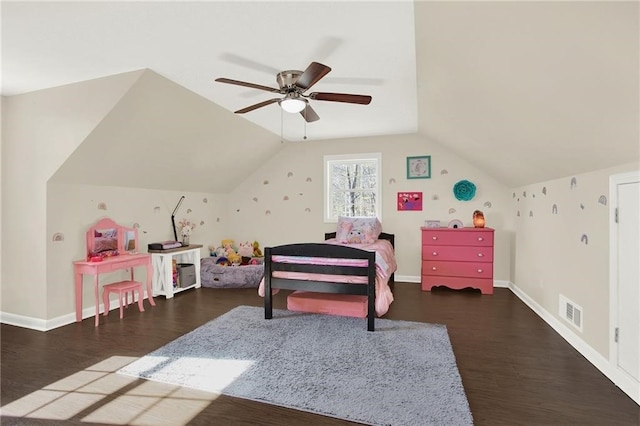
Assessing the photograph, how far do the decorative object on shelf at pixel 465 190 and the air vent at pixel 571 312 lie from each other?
2186 millimetres

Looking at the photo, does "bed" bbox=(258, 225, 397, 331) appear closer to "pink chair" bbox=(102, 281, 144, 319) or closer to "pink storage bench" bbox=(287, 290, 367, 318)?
"pink storage bench" bbox=(287, 290, 367, 318)

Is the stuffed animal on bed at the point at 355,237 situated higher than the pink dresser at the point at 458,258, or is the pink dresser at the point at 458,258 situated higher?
the stuffed animal on bed at the point at 355,237

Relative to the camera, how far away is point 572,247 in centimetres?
280

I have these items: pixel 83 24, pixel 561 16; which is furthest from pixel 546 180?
pixel 83 24

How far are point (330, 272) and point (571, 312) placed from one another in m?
2.21

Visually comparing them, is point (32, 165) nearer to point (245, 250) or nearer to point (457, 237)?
point (245, 250)

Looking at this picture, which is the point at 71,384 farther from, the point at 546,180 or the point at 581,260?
the point at 546,180

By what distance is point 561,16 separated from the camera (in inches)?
54.3

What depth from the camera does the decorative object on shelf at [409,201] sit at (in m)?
5.18

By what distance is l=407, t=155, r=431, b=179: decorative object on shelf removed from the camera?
5121 millimetres

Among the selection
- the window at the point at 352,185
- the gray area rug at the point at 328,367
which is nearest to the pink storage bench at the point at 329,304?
the gray area rug at the point at 328,367

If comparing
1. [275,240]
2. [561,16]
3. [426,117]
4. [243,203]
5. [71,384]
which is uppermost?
[426,117]

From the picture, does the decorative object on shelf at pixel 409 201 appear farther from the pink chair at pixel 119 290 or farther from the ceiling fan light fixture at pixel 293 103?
the pink chair at pixel 119 290

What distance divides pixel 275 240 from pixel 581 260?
4.49 m
